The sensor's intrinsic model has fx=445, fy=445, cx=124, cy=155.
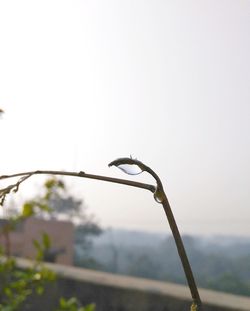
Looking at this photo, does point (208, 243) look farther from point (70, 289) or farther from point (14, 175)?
point (14, 175)

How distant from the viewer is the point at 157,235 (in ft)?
18.0

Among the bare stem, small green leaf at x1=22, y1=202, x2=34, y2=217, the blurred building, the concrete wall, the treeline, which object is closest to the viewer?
the bare stem

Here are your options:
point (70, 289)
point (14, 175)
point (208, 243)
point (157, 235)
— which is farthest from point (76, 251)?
point (14, 175)

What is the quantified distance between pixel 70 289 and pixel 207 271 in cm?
228

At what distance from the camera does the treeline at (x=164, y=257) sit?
3.20 metres

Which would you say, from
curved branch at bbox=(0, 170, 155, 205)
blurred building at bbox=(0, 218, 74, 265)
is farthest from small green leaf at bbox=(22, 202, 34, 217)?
blurred building at bbox=(0, 218, 74, 265)

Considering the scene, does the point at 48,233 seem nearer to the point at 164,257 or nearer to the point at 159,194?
the point at 164,257

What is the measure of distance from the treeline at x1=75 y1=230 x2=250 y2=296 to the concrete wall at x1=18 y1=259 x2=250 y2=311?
32.8 inches

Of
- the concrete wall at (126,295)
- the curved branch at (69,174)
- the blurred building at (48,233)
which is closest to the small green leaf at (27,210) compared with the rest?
the concrete wall at (126,295)

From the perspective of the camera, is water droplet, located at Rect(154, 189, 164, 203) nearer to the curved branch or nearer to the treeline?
the curved branch

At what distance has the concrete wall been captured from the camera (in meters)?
1.58

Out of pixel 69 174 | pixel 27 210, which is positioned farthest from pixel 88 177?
pixel 27 210

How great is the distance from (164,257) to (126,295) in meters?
3.89

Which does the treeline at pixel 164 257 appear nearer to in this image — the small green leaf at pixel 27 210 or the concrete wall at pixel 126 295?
the concrete wall at pixel 126 295
